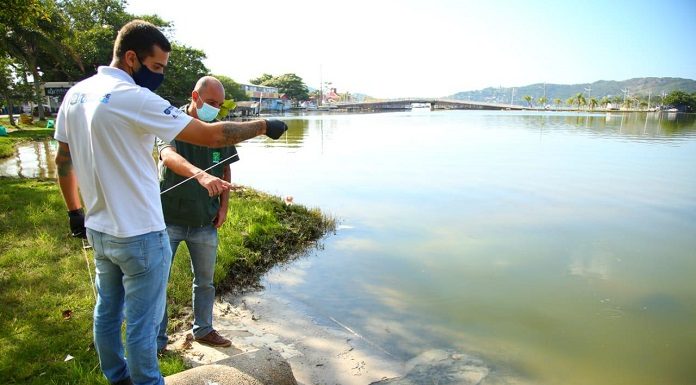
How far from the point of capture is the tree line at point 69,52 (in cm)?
2583

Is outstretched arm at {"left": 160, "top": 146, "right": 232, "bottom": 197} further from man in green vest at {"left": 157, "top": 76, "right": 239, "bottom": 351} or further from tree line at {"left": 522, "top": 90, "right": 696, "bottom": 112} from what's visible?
tree line at {"left": 522, "top": 90, "right": 696, "bottom": 112}

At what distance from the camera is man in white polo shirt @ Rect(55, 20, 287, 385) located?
6.91ft

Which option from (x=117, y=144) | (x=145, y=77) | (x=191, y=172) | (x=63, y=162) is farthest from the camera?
(x=191, y=172)

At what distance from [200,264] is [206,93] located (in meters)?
1.38

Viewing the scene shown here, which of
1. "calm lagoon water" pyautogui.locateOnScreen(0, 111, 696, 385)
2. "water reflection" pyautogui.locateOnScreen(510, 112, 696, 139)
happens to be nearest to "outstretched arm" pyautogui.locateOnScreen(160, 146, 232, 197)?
"calm lagoon water" pyautogui.locateOnScreen(0, 111, 696, 385)

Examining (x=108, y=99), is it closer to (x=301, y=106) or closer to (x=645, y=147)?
(x=645, y=147)

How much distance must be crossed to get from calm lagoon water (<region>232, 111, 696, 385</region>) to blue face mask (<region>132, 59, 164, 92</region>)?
370 cm

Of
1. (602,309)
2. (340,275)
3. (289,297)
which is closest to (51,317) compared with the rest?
(289,297)

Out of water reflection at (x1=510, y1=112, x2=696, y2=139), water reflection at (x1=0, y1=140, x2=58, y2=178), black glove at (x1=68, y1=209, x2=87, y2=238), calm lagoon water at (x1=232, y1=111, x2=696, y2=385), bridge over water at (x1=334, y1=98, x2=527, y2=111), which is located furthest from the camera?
bridge over water at (x1=334, y1=98, x2=527, y2=111)

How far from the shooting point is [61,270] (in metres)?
5.37

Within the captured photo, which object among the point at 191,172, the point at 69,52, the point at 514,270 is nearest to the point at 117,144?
the point at 191,172

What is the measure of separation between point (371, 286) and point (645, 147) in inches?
1046

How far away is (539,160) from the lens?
20406 mm

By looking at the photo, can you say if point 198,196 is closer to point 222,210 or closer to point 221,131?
point 222,210
